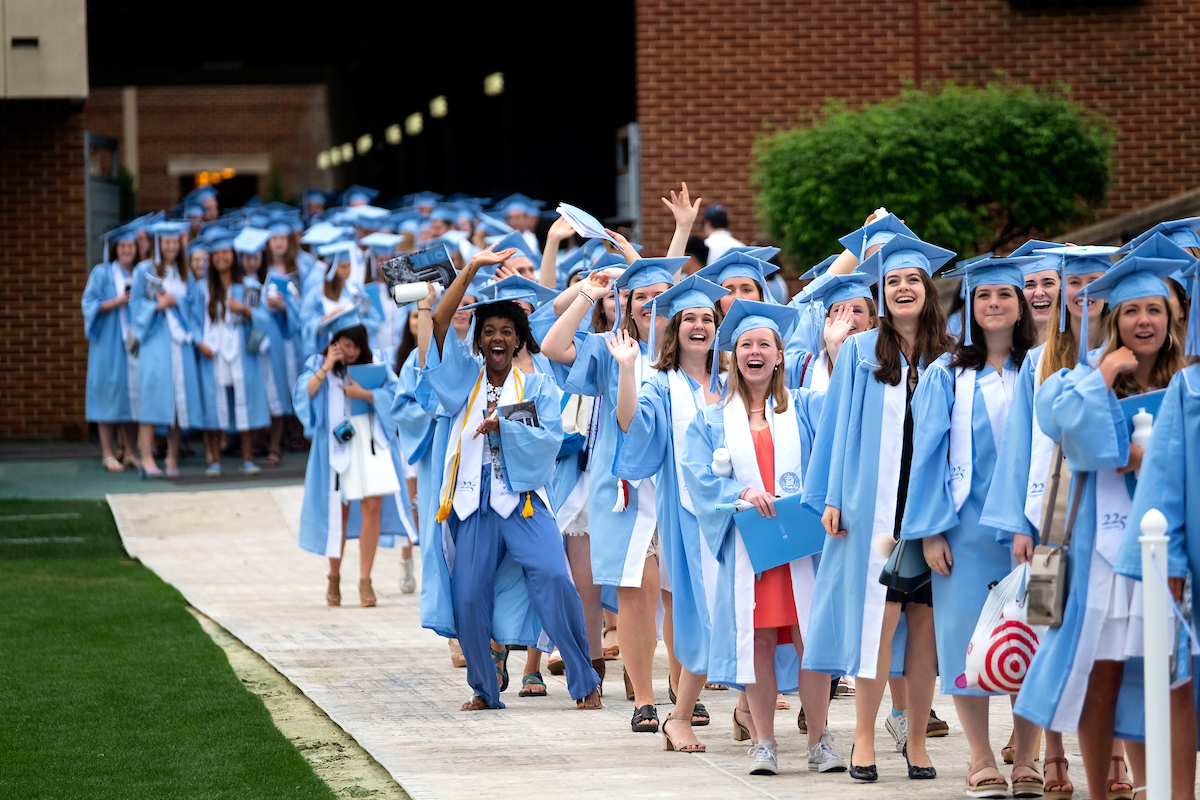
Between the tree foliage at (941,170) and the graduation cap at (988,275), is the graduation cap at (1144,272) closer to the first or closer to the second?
the graduation cap at (988,275)

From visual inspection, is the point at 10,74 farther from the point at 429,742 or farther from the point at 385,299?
the point at 429,742

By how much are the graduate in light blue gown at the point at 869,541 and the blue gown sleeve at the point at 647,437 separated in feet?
2.68

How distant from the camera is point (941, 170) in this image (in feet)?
46.3

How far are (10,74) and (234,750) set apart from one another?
1147cm

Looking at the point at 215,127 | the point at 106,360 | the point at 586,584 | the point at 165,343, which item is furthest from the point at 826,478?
the point at 215,127

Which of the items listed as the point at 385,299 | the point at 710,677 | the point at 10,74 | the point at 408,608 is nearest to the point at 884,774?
the point at 710,677

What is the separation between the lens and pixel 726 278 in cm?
696

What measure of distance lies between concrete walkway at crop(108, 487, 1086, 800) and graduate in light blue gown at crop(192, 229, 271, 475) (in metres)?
3.71

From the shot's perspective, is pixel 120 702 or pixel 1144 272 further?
pixel 120 702

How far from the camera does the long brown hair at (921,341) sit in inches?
223

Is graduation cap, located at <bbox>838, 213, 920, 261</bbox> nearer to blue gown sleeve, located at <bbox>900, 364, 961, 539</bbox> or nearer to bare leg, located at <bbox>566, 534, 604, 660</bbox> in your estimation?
blue gown sleeve, located at <bbox>900, 364, 961, 539</bbox>

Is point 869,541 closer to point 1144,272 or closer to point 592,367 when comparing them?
point 1144,272

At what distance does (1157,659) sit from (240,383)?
39.9 feet

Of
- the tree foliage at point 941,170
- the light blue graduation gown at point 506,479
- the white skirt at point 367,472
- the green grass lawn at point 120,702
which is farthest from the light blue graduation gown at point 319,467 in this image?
the tree foliage at point 941,170
